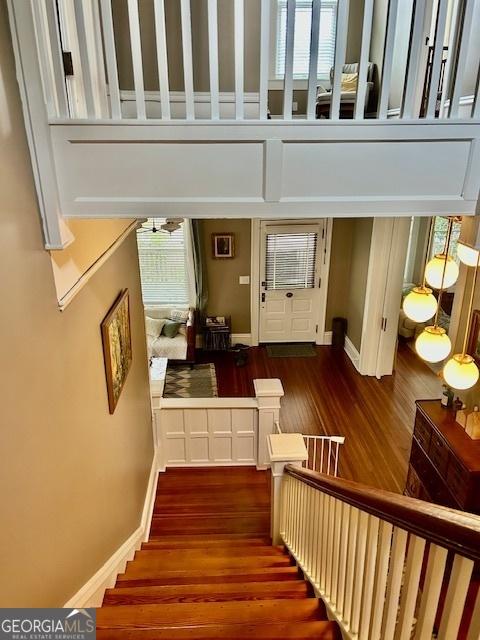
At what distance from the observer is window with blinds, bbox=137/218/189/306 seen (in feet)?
22.5

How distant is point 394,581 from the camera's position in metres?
1.27

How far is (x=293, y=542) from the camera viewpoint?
2711mm

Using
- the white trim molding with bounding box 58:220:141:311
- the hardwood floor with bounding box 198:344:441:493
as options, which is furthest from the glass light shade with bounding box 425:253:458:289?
the hardwood floor with bounding box 198:344:441:493

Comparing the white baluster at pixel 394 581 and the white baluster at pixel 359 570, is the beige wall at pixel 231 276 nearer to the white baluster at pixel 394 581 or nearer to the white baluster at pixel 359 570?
the white baluster at pixel 359 570

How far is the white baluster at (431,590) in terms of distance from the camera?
1.06m

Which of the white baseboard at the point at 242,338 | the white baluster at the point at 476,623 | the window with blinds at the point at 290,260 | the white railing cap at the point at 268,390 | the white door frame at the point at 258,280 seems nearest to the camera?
the white baluster at the point at 476,623

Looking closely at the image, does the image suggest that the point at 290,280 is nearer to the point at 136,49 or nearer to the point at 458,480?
the point at 458,480

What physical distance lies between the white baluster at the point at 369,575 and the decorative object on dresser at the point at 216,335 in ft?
17.9

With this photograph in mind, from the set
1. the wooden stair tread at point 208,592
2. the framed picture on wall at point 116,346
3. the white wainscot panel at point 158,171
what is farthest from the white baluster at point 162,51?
the wooden stair tread at point 208,592

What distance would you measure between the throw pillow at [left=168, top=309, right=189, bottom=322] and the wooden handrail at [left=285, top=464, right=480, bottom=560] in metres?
5.55

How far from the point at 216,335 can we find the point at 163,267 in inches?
52.9

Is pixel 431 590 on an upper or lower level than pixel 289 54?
lower

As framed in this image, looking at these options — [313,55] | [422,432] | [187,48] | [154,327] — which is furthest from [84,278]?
[154,327]

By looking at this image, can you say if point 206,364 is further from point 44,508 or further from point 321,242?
point 44,508
